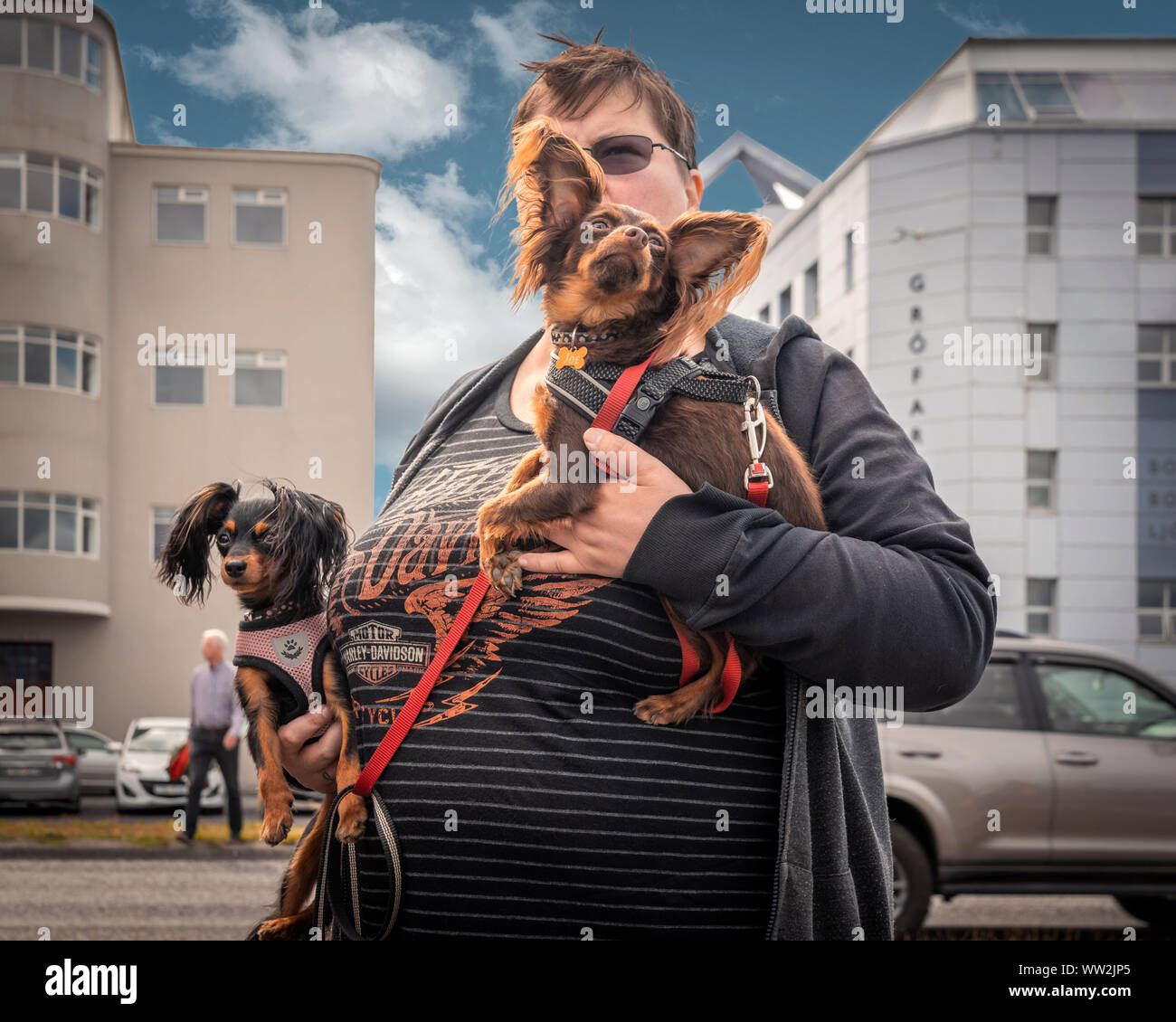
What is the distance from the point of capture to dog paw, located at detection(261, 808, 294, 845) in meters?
1.68

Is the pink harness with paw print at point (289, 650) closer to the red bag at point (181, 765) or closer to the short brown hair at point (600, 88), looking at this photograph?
the short brown hair at point (600, 88)

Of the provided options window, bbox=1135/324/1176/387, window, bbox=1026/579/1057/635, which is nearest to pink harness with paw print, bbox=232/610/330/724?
window, bbox=1026/579/1057/635

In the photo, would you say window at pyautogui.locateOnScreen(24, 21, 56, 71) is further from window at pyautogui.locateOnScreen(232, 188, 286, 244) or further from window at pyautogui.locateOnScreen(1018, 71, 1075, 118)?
window at pyautogui.locateOnScreen(1018, 71, 1075, 118)

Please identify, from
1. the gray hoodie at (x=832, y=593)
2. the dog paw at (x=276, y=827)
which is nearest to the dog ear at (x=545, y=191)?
the gray hoodie at (x=832, y=593)

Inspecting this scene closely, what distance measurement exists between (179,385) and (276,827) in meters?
4.27

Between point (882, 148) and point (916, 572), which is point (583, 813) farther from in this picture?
point (882, 148)

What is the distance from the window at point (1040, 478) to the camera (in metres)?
20.7

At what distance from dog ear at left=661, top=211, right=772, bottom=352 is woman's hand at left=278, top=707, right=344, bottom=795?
78cm

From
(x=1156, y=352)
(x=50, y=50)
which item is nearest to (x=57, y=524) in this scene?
(x=50, y=50)

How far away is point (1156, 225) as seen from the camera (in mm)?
21250

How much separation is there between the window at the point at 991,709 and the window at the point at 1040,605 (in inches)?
561

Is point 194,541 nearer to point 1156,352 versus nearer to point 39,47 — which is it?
point 39,47

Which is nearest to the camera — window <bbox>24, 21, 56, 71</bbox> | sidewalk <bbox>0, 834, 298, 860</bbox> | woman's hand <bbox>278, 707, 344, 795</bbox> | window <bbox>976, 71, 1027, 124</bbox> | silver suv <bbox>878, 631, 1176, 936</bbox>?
woman's hand <bbox>278, 707, 344, 795</bbox>

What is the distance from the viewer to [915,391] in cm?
2014
